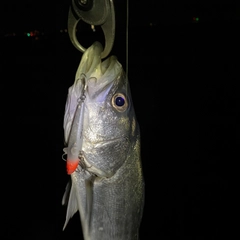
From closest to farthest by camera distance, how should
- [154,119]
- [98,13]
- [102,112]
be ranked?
1. [98,13]
2. [102,112]
3. [154,119]

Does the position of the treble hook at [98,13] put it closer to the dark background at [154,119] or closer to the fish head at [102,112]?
the fish head at [102,112]

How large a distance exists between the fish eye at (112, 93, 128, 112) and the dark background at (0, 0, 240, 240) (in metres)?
3.74

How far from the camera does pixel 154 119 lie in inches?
282

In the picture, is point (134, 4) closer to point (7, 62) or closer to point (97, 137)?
point (7, 62)

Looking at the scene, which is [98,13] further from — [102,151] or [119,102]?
[102,151]

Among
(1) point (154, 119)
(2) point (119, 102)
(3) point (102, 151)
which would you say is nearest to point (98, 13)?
(2) point (119, 102)

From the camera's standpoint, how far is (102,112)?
1.32 m

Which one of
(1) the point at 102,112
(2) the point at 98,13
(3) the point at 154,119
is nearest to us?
(2) the point at 98,13

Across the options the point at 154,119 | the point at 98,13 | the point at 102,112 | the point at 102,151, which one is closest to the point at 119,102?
the point at 102,112

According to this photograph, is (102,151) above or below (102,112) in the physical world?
below

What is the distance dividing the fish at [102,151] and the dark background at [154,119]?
358cm

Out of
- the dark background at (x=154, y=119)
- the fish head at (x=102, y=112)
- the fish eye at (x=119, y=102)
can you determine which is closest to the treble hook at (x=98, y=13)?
the fish head at (x=102, y=112)

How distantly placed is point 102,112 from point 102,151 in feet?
0.56

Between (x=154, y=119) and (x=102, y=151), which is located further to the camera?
(x=154, y=119)
